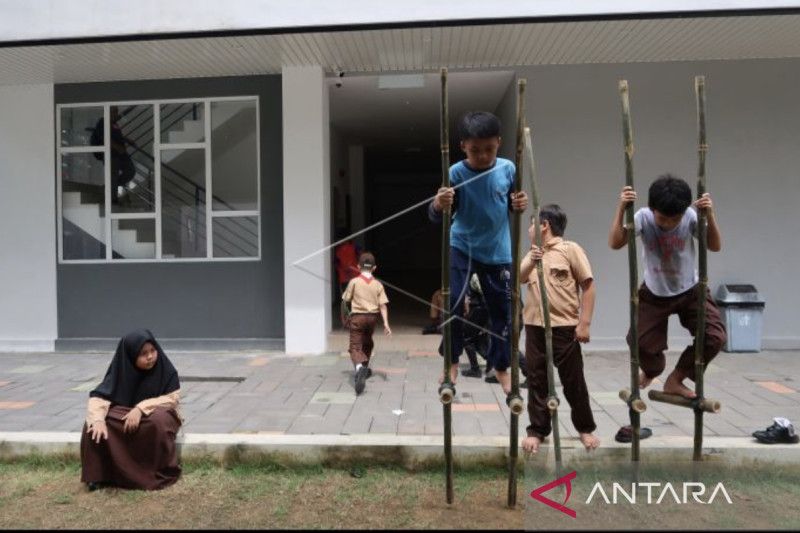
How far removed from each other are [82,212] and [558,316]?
25.2 feet

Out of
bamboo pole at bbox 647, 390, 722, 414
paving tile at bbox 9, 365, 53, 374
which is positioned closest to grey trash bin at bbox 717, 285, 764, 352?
bamboo pole at bbox 647, 390, 722, 414

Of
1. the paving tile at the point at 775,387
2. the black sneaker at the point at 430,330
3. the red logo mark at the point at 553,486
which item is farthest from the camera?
the black sneaker at the point at 430,330

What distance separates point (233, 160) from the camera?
29.4 feet

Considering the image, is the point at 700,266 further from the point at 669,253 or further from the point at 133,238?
the point at 133,238

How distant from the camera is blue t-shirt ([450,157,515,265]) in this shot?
12.1ft

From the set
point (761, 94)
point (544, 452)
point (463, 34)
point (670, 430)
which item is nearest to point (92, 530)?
point (544, 452)

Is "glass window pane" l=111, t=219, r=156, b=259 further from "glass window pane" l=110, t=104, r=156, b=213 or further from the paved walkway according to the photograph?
the paved walkway

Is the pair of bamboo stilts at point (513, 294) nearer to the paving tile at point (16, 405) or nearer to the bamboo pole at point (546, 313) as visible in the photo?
the bamboo pole at point (546, 313)

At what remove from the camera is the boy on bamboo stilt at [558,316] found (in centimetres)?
407

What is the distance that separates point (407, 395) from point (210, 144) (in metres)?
4.83

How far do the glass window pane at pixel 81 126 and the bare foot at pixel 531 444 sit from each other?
7.68 metres

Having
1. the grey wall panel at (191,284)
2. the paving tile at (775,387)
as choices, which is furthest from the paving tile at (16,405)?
the paving tile at (775,387)

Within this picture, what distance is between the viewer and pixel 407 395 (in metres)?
6.27

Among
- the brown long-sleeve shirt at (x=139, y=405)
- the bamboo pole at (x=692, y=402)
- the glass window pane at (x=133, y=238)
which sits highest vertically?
the glass window pane at (x=133, y=238)
